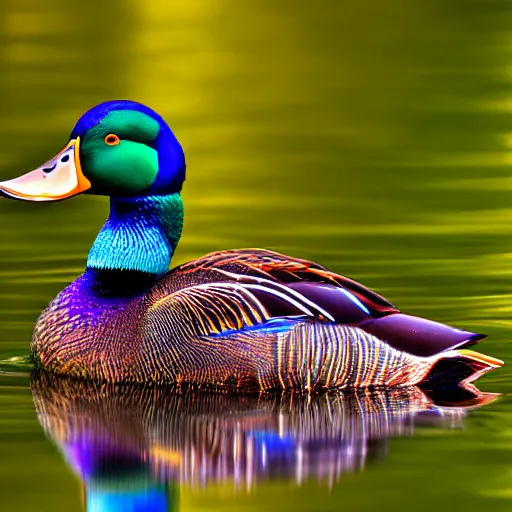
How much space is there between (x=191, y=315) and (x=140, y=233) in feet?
3.57

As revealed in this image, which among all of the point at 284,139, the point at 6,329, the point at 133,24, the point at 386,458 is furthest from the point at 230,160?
the point at 133,24

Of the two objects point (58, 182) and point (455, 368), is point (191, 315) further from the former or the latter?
point (455, 368)

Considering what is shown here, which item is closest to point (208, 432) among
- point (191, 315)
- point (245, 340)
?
point (245, 340)

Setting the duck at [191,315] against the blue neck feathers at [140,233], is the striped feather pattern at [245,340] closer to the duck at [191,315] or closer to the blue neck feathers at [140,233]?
the duck at [191,315]

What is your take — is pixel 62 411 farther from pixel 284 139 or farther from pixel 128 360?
pixel 284 139

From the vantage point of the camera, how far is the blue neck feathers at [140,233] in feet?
40.9

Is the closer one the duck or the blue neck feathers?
the duck

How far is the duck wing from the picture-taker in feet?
37.9

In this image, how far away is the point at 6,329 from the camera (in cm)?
1355

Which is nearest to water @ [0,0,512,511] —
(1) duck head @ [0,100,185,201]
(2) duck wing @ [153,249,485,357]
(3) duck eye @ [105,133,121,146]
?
(2) duck wing @ [153,249,485,357]

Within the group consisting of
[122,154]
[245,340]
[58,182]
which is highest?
[122,154]

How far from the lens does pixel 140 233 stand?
41.1ft

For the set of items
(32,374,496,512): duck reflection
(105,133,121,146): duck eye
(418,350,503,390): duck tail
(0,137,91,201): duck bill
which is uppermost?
(105,133,121,146): duck eye

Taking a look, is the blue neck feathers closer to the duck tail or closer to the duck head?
the duck head
